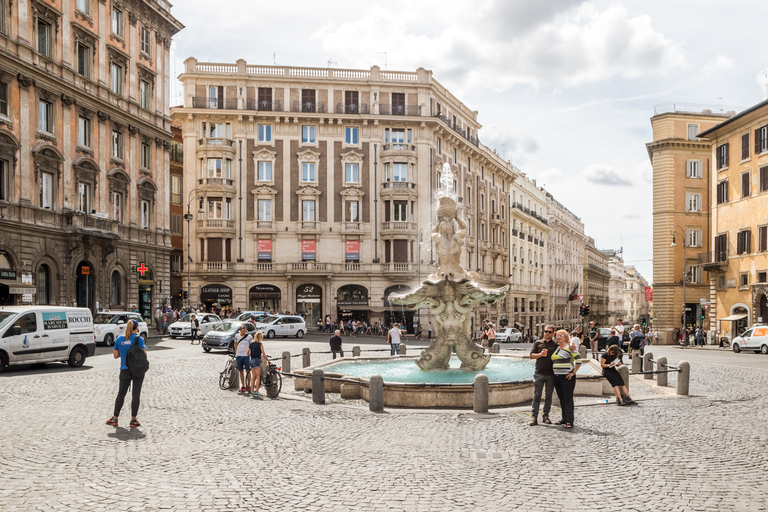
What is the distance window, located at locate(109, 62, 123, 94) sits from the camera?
38.4m

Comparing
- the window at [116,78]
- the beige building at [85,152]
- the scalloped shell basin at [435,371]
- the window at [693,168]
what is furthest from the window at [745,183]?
the window at [116,78]

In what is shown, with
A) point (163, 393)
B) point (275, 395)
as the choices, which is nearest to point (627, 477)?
point (275, 395)

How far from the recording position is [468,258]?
60594 millimetres

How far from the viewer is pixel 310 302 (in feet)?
175

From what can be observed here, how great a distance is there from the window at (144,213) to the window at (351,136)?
18.0 meters

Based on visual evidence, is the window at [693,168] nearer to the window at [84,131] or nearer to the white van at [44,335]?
the window at [84,131]

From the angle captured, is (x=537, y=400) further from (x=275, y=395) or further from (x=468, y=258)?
(x=468, y=258)

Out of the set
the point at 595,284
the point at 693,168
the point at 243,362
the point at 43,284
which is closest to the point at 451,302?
the point at 243,362

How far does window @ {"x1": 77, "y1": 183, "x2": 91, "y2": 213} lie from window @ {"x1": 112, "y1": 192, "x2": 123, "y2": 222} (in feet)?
6.75

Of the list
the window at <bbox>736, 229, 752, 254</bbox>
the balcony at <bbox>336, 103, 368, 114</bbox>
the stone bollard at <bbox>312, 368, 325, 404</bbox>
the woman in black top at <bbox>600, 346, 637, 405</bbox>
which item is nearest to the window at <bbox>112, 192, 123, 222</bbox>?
the balcony at <bbox>336, 103, 368, 114</bbox>

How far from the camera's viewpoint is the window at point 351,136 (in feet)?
178

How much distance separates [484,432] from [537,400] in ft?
4.15

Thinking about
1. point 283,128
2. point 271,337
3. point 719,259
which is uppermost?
point 283,128

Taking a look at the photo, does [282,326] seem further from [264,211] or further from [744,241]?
[744,241]
